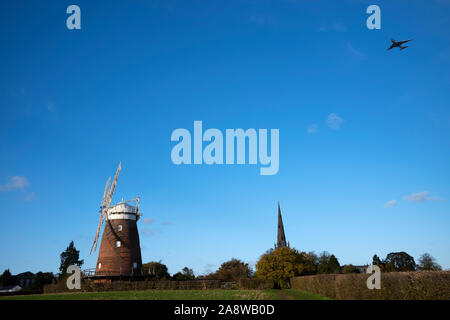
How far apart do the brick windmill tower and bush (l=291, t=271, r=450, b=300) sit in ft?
103

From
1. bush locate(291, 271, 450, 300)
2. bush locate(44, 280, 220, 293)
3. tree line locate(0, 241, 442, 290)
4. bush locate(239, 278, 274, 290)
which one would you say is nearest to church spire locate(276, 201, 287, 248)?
tree line locate(0, 241, 442, 290)

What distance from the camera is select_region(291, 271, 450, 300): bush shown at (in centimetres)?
1307

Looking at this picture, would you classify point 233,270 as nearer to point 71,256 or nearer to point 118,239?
point 71,256

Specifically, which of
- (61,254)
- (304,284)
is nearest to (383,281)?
(304,284)

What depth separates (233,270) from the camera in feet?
283

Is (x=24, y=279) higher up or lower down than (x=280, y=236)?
lower down

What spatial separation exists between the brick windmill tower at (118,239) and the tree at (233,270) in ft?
133

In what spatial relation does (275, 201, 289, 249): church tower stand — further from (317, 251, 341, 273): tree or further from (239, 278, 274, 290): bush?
(239, 278, 274, 290): bush

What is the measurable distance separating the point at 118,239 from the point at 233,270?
46.9 meters

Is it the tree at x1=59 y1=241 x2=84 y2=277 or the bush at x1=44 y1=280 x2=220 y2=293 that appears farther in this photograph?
the tree at x1=59 y1=241 x2=84 y2=277
